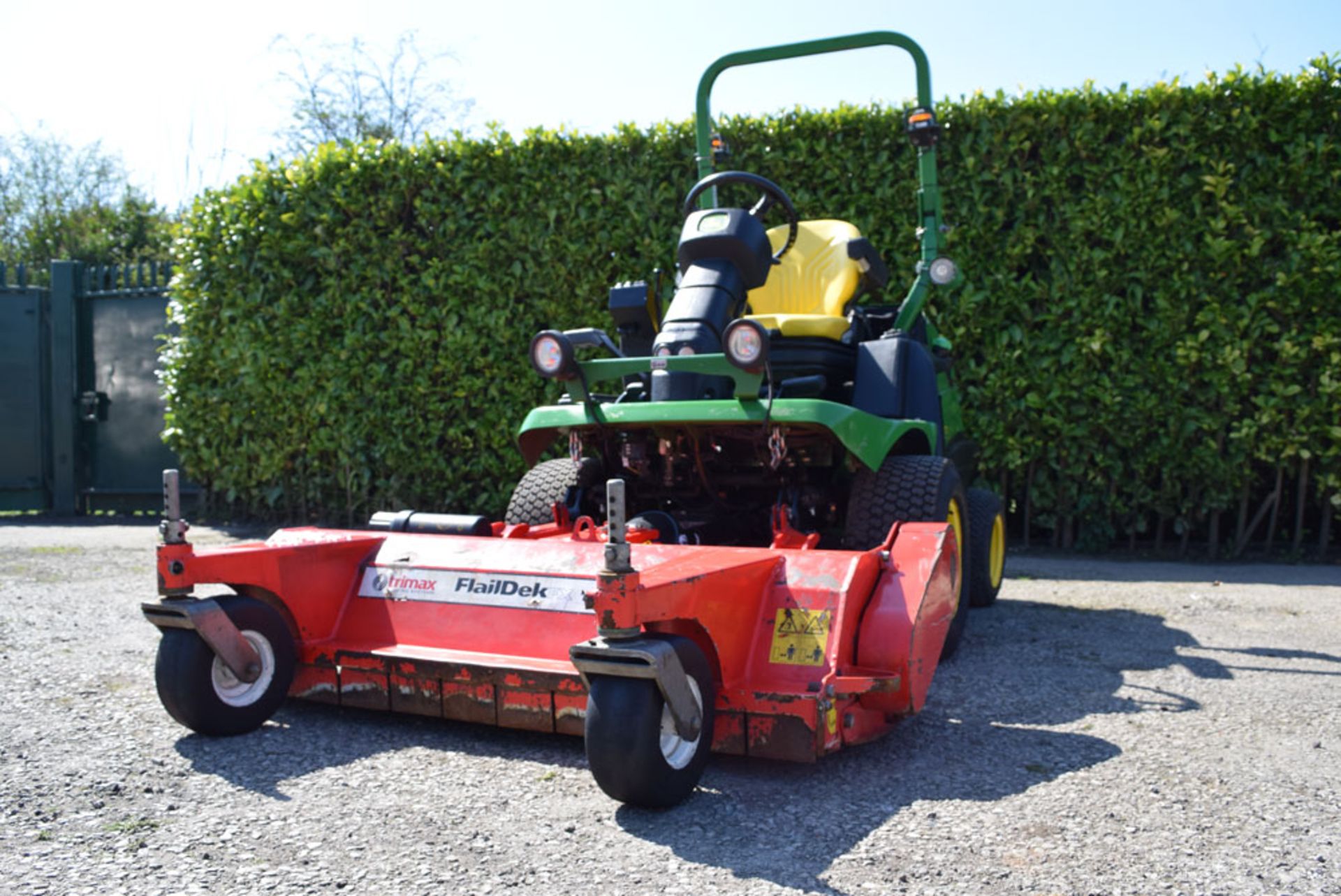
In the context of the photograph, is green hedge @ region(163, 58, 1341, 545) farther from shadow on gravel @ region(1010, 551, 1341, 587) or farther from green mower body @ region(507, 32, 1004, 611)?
green mower body @ region(507, 32, 1004, 611)

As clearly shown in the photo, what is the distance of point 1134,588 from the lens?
6.97m

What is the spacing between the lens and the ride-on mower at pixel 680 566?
3199 mm

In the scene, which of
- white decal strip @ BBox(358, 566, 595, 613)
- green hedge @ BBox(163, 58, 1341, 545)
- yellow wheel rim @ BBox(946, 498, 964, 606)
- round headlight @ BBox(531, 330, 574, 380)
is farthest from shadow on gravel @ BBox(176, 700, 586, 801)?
green hedge @ BBox(163, 58, 1341, 545)

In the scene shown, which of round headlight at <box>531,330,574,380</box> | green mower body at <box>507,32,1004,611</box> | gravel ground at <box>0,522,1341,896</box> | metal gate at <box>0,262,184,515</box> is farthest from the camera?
metal gate at <box>0,262,184,515</box>

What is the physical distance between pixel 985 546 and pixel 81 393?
28.7ft

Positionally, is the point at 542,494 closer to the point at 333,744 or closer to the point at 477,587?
the point at 477,587

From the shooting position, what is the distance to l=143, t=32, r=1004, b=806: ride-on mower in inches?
126

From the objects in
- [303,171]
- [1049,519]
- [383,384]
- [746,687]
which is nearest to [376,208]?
[303,171]

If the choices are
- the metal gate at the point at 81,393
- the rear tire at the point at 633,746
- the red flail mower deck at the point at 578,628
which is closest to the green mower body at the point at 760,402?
the red flail mower deck at the point at 578,628

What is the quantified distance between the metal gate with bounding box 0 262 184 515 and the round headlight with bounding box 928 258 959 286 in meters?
7.84

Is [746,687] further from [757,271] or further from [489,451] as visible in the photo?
[489,451]

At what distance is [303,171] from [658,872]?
25.9 feet

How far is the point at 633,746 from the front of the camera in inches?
113

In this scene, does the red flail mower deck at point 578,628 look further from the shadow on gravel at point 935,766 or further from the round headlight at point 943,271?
the round headlight at point 943,271
